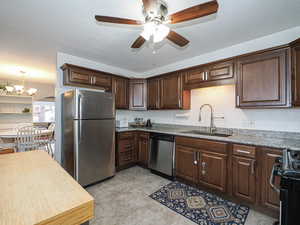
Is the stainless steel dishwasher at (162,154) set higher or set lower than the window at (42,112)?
lower

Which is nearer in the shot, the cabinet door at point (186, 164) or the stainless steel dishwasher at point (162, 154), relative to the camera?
the cabinet door at point (186, 164)

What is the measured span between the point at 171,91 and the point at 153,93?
0.54m

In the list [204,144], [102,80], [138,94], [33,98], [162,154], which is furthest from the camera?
[33,98]

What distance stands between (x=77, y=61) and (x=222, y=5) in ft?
9.16

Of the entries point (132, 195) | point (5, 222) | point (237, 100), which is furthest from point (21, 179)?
point (237, 100)

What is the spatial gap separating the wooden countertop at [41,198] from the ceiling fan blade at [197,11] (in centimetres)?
156

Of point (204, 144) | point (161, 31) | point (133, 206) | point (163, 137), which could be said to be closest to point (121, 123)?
point (163, 137)

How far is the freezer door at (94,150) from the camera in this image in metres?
2.31

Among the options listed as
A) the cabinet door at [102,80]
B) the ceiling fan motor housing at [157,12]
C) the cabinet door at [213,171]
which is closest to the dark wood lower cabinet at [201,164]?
the cabinet door at [213,171]

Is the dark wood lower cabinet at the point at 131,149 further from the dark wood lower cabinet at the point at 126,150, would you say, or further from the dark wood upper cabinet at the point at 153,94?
the dark wood upper cabinet at the point at 153,94

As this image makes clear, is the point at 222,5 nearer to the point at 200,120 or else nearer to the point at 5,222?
the point at 200,120

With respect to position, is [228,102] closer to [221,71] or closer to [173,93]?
[221,71]

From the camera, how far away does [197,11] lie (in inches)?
49.4

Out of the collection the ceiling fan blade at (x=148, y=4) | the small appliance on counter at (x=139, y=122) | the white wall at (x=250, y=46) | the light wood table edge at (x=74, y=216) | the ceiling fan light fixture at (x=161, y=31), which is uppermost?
the white wall at (x=250, y=46)
